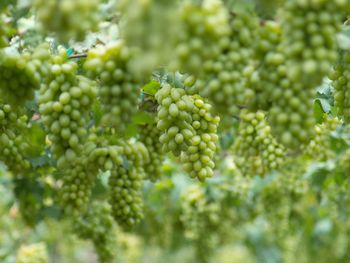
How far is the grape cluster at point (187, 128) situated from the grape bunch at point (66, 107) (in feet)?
1.36

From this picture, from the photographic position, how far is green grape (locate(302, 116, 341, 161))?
3811 millimetres

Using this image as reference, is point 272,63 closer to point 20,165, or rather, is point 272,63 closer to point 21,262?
point 20,165

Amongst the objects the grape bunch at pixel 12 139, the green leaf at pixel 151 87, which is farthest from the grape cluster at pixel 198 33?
the green leaf at pixel 151 87

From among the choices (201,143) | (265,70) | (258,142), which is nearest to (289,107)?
(265,70)

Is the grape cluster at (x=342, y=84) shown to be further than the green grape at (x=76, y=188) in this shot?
No

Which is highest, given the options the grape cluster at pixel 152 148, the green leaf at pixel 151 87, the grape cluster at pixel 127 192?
the grape cluster at pixel 152 148

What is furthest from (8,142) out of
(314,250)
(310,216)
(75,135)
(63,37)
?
(314,250)

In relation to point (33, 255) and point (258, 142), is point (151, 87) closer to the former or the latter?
point (258, 142)

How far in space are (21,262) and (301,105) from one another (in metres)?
3.82

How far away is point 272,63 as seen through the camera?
1475 millimetres

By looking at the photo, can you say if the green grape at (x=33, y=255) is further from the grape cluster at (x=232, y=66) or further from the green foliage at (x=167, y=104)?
the grape cluster at (x=232, y=66)

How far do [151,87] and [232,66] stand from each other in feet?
4.84

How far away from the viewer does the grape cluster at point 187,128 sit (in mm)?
2381

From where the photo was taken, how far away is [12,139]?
2.80 metres
